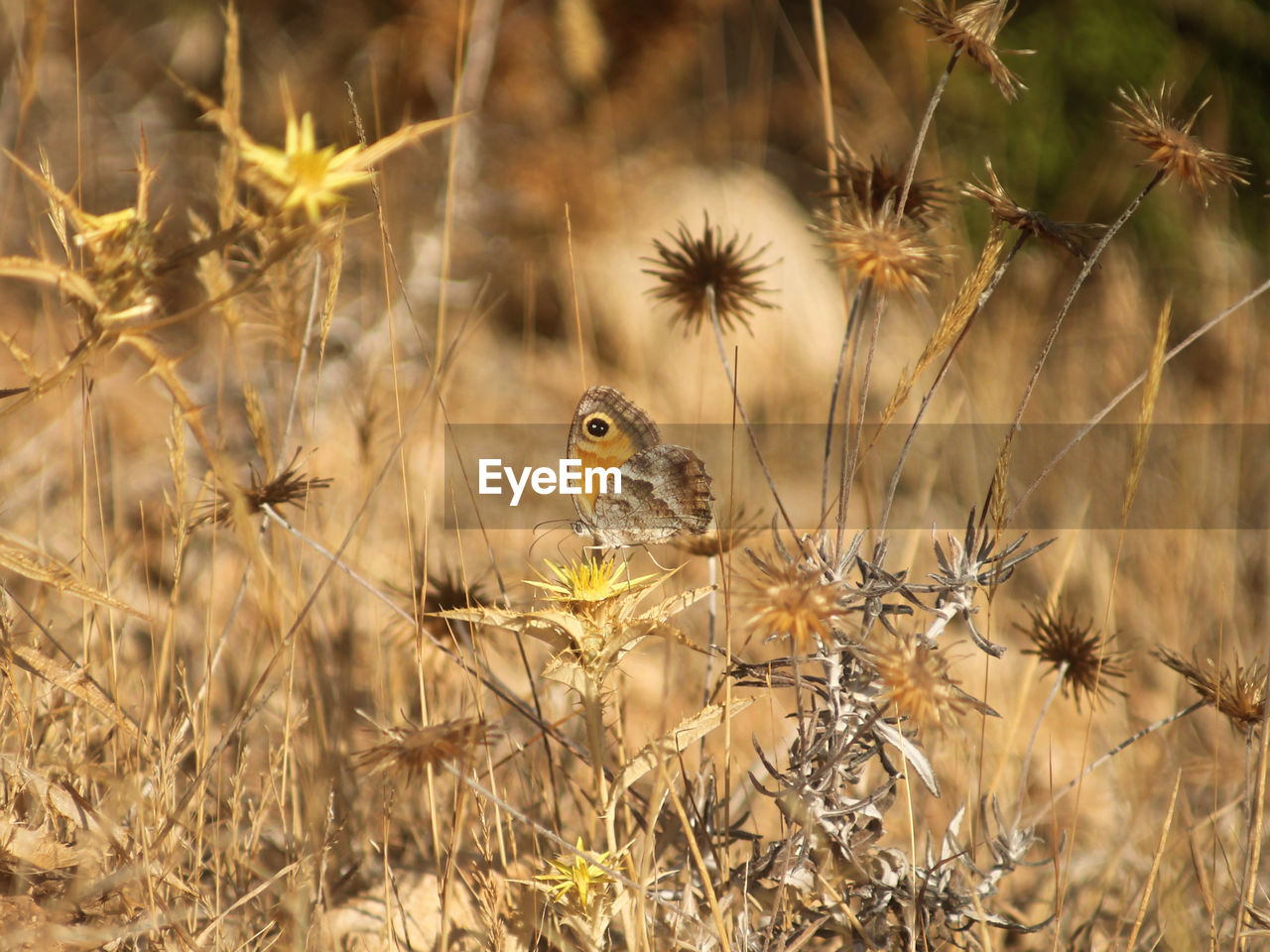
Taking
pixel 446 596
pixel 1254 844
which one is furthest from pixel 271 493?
pixel 1254 844

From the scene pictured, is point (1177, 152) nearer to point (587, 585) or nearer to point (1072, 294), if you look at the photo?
point (1072, 294)

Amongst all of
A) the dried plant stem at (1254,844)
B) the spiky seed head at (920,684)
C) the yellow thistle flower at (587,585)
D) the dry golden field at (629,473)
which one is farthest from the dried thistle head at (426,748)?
the dried plant stem at (1254,844)

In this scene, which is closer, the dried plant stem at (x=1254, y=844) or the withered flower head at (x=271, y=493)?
the dried plant stem at (x=1254, y=844)

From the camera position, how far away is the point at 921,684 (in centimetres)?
49

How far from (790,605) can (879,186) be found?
407 mm

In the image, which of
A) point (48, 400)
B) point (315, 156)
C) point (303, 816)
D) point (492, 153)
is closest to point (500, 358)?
point (492, 153)

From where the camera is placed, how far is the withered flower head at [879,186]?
0.69 m

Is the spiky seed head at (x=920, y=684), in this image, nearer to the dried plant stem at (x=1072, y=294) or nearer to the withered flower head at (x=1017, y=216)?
the dried plant stem at (x=1072, y=294)

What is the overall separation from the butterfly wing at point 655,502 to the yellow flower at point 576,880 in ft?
0.92

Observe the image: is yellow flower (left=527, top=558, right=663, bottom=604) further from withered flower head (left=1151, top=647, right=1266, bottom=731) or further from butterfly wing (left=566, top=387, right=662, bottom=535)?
withered flower head (left=1151, top=647, right=1266, bottom=731)

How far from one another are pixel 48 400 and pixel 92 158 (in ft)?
1.94

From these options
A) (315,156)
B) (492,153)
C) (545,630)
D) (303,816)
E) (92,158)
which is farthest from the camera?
(492,153)

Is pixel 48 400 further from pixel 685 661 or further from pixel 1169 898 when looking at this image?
pixel 1169 898

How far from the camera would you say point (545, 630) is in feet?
2.04
